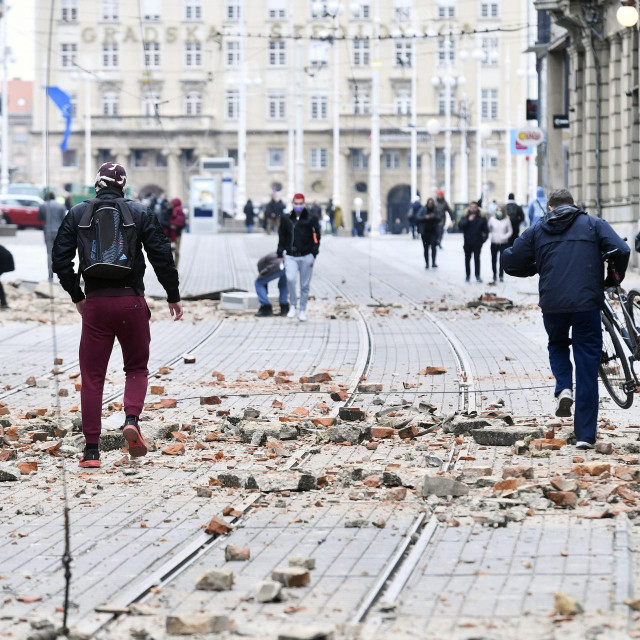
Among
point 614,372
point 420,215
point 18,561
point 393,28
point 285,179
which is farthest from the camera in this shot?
point 285,179

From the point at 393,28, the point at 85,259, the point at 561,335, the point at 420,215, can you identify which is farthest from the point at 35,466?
the point at 393,28

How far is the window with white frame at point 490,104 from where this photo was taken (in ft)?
322

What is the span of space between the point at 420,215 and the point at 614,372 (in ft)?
82.0

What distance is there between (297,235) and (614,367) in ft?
36.9

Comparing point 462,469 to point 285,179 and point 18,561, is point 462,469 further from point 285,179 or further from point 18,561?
point 285,179

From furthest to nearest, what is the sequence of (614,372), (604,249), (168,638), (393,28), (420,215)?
1. (393,28)
2. (420,215)
3. (614,372)
4. (604,249)
5. (168,638)

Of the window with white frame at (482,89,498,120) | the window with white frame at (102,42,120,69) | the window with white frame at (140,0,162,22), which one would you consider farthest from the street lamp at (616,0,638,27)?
the window with white frame at (102,42,120,69)

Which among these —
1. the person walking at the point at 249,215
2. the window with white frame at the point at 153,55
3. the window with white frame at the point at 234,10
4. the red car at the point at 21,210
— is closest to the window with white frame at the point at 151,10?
the window with white frame at the point at 153,55

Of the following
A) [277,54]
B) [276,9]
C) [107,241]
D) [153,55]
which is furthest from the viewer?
[153,55]

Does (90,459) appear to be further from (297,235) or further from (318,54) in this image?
(318,54)

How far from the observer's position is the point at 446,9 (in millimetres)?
92812

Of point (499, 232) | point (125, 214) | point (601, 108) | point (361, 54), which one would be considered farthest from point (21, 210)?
point (125, 214)

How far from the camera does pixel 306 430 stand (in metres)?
10.7

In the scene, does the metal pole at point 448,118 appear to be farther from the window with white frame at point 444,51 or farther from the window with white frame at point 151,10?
the window with white frame at point 151,10
